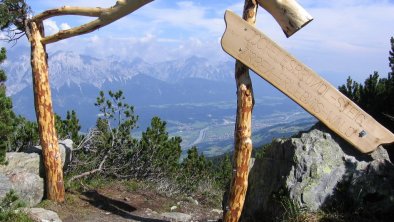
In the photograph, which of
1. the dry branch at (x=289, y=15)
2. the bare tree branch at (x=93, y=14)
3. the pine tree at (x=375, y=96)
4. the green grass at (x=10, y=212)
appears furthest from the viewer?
the pine tree at (x=375, y=96)

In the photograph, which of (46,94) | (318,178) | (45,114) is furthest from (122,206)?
(318,178)

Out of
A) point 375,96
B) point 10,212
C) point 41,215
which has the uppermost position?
point 375,96

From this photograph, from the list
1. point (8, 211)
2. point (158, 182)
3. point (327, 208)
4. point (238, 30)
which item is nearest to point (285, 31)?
point (238, 30)

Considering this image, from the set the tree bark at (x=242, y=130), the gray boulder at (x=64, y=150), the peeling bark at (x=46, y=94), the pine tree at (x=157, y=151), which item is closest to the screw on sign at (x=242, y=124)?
the tree bark at (x=242, y=130)

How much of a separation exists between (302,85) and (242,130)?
0.91 metres

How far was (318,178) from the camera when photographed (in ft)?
18.0

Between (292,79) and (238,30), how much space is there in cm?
84

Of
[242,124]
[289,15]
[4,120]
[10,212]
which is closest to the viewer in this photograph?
[289,15]

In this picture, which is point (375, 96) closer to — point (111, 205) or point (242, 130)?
point (242, 130)

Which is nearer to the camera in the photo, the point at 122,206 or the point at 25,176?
the point at 25,176

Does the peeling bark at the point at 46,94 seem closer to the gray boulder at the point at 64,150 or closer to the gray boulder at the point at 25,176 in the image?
the gray boulder at the point at 25,176

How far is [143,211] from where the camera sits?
8.73 meters

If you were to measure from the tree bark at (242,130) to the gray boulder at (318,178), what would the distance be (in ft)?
1.47

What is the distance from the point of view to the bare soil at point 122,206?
8.12 m
